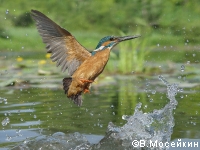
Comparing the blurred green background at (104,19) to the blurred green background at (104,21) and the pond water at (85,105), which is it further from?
the pond water at (85,105)

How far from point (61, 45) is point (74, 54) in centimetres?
14

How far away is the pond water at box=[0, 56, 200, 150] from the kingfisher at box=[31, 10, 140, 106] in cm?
63

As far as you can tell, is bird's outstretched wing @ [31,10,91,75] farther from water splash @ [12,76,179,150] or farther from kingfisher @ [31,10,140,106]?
water splash @ [12,76,179,150]

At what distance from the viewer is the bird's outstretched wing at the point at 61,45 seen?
532cm

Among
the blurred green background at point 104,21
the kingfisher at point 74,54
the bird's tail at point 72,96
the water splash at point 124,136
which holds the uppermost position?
the blurred green background at point 104,21

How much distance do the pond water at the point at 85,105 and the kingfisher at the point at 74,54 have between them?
0.63 meters

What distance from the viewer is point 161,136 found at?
5.52 m

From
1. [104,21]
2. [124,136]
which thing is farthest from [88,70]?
[104,21]

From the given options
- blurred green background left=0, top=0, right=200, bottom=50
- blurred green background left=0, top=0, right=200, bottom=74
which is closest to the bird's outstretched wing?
blurred green background left=0, top=0, right=200, bottom=74

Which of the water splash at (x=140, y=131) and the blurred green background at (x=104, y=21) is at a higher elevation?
the blurred green background at (x=104, y=21)

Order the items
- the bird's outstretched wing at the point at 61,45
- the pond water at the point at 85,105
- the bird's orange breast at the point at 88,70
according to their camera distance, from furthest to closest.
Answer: the pond water at the point at 85,105 → the bird's outstretched wing at the point at 61,45 → the bird's orange breast at the point at 88,70

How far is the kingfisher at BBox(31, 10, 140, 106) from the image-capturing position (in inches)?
205

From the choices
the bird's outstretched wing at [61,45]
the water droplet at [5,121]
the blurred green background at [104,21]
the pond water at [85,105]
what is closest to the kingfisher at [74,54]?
the bird's outstretched wing at [61,45]

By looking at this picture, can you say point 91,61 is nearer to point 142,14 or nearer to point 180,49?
point 180,49
